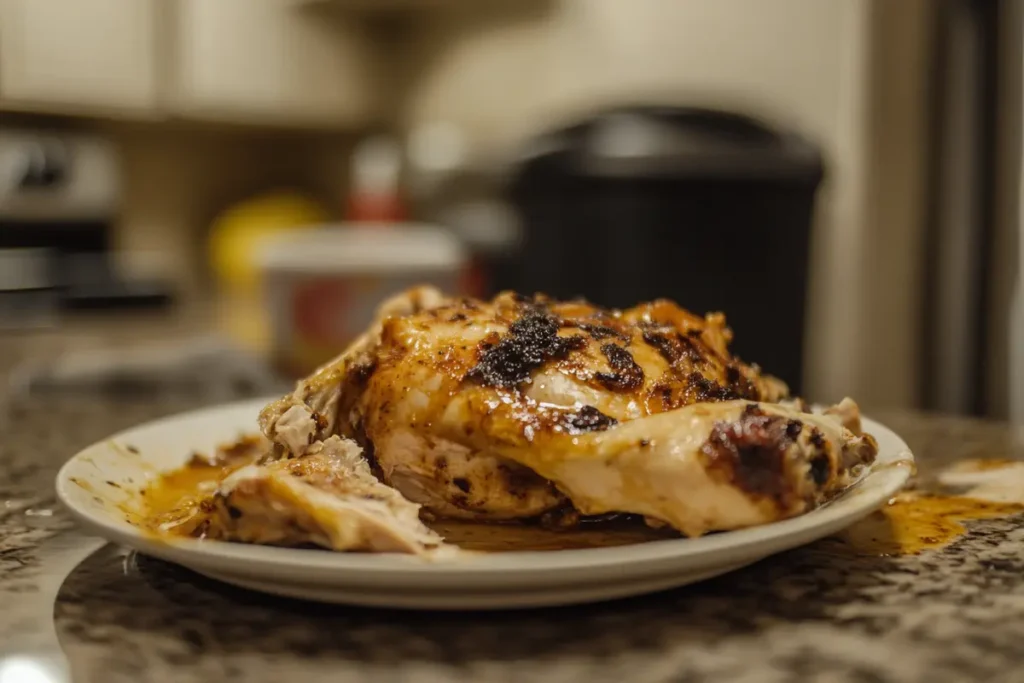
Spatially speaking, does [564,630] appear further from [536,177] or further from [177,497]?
[536,177]

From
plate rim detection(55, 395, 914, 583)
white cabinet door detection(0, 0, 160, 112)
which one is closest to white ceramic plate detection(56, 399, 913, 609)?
plate rim detection(55, 395, 914, 583)

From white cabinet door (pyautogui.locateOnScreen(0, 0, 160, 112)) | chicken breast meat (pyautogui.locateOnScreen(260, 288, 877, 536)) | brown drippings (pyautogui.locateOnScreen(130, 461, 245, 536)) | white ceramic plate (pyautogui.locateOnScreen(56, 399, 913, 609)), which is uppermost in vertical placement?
white cabinet door (pyautogui.locateOnScreen(0, 0, 160, 112))

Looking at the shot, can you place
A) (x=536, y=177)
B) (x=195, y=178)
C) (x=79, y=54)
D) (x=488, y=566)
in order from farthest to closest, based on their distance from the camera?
(x=195, y=178) → (x=79, y=54) → (x=536, y=177) → (x=488, y=566)

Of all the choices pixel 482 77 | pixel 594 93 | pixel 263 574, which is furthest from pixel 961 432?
A: pixel 482 77

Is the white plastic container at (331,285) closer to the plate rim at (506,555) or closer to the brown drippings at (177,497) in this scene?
the brown drippings at (177,497)

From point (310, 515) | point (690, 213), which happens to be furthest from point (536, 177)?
point (310, 515)

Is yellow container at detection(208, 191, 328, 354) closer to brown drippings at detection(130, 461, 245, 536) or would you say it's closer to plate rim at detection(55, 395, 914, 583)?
brown drippings at detection(130, 461, 245, 536)
